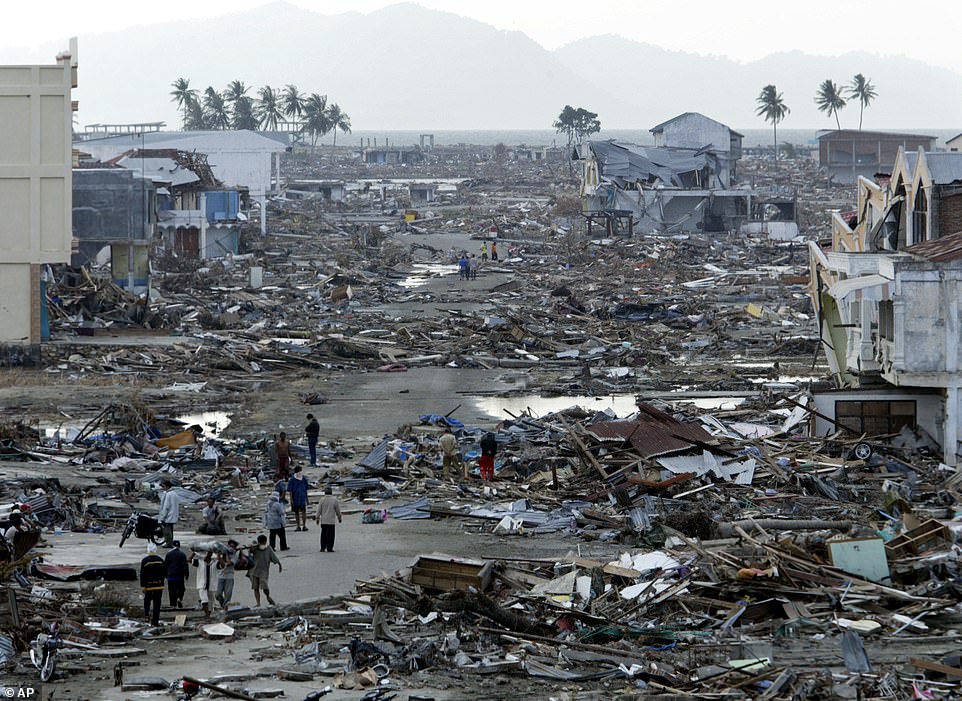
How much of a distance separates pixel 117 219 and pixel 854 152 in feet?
272

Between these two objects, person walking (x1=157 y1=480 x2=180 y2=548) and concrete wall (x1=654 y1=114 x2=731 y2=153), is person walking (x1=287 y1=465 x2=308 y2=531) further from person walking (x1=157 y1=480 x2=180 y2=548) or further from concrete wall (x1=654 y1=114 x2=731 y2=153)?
concrete wall (x1=654 y1=114 x2=731 y2=153)

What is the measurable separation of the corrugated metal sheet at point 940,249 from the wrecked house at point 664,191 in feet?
175

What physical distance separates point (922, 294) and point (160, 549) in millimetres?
14500

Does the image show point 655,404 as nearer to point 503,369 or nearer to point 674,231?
point 503,369

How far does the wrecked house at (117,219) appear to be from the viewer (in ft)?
162

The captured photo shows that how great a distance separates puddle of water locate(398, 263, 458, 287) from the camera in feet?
202

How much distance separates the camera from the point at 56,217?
3697 centimetres

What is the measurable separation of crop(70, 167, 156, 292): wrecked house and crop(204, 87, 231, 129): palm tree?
117122 mm

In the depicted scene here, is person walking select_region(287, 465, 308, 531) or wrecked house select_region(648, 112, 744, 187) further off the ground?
wrecked house select_region(648, 112, 744, 187)

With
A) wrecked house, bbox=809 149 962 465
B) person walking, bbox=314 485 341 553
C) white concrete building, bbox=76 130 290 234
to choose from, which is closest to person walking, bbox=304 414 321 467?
person walking, bbox=314 485 341 553

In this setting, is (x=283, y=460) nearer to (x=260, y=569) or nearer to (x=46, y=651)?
(x=260, y=569)

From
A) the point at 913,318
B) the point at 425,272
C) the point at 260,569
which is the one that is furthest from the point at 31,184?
the point at 425,272

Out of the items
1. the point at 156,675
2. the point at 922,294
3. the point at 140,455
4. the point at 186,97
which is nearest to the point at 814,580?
the point at 156,675

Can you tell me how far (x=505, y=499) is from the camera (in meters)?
22.8
